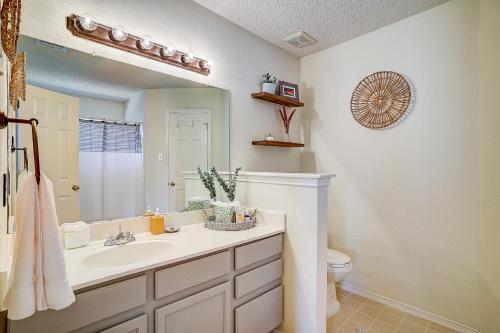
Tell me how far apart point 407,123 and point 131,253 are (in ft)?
7.84

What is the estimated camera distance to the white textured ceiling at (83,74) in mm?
1392

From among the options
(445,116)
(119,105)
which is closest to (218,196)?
(119,105)

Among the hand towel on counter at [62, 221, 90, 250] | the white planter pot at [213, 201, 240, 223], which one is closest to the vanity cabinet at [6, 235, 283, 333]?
the white planter pot at [213, 201, 240, 223]

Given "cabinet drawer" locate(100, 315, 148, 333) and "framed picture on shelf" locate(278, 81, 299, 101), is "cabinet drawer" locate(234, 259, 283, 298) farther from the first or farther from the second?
"framed picture on shelf" locate(278, 81, 299, 101)

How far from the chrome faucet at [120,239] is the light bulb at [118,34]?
4.00ft

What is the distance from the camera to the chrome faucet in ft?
5.00

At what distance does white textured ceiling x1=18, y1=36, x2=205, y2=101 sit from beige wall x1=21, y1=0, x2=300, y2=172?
0.05 metres

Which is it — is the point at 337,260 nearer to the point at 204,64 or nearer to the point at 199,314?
the point at 199,314

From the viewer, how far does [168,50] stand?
1.88 meters

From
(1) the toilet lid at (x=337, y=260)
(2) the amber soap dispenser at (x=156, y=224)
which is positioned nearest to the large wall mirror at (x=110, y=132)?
(2) the amber soap dispenser at (x=156, y=224)

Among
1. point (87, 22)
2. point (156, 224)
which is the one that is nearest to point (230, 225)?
point (156, 224)

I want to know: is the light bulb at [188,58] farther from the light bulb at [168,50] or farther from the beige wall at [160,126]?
the beige wall at [160,126]

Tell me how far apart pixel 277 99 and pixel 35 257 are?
2244 mm

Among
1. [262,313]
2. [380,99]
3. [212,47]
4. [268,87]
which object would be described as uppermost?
[212,47]
